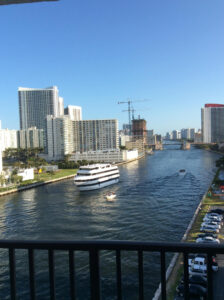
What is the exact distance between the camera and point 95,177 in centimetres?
1434

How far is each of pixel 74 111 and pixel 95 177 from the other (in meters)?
59.0

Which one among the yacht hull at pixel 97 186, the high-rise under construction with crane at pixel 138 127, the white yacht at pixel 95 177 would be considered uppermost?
the high-rise under construction with crane at pixel 138 127

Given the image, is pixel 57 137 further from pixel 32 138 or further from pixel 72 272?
pixel 72 272

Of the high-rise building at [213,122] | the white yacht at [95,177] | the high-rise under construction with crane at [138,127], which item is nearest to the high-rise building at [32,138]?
the high-rise under construction with crane at [138,127]

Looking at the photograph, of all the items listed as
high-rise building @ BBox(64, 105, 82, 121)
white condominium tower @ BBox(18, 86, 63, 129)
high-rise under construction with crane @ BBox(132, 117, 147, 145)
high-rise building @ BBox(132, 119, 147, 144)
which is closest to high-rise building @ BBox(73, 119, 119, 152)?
white condominium tower @ BBox(18, 86, 63, 129)

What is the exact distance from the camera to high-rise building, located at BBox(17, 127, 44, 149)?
150 feet

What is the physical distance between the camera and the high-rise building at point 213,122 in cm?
5919

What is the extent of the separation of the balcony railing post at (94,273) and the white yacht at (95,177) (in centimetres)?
1308

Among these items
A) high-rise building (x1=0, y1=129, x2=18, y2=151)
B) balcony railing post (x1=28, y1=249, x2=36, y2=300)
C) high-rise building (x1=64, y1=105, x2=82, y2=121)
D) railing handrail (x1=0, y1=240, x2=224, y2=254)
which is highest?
high-rise building (x1=64, y1=105, x2=82, y2=121)

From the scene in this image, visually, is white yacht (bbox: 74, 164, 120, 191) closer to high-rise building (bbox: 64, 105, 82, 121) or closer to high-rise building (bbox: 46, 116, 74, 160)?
high-rise building (bbox: 46, 116, 74, 160)

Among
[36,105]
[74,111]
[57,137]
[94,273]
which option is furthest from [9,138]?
[94,273]

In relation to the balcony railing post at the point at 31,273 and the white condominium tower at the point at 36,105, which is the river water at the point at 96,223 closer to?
the balcony railing post at the point at 31,273

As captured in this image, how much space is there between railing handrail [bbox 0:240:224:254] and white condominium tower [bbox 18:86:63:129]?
5857 cm

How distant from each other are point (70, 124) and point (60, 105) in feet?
83.0
